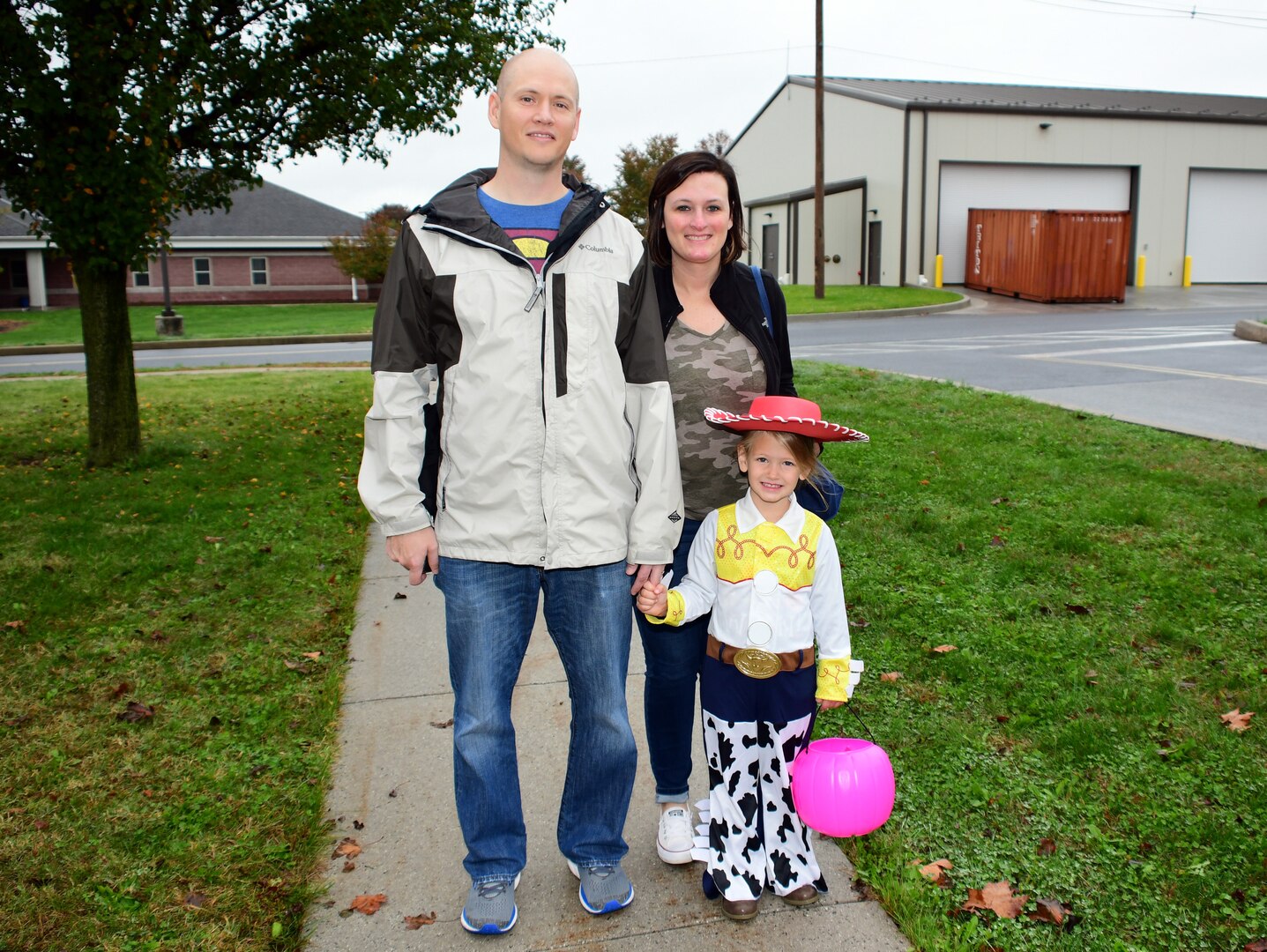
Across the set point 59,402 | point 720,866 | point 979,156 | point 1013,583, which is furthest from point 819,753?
point 979,156

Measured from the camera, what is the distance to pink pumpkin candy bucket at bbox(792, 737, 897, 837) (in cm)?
259

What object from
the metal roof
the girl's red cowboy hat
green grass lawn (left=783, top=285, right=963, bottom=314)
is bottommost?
the girl's red cowboy hat

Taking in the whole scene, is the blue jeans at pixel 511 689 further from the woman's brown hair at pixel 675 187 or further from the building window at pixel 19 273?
the building window at pixel 19 273

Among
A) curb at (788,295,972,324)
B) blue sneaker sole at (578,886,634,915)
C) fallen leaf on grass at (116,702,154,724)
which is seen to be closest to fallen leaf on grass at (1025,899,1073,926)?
blue sneaker sole at (578,886,634,915)

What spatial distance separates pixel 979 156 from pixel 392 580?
3158cm

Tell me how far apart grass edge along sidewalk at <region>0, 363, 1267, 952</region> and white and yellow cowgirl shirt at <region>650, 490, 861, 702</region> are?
767 millimetres

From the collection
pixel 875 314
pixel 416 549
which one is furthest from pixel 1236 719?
pixel 875 314

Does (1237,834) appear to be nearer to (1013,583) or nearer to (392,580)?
(1013,583)

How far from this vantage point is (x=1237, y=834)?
312 centimetres

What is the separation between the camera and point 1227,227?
36688 millimetres

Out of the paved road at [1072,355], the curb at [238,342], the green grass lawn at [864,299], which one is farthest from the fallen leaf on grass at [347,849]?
Result: the curb at [238,342]

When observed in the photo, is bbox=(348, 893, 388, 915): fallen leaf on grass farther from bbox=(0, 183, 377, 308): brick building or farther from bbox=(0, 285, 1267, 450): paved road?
bbox=(0, 183, 377, 308): brick building

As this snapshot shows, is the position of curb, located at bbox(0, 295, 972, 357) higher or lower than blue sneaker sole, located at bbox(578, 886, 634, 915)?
higher

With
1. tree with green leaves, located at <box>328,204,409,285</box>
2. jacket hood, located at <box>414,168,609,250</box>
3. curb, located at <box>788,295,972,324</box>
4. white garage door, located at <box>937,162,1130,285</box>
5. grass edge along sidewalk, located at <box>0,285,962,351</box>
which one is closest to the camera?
jacket hood, located at <box>414,168,609,250</box>
